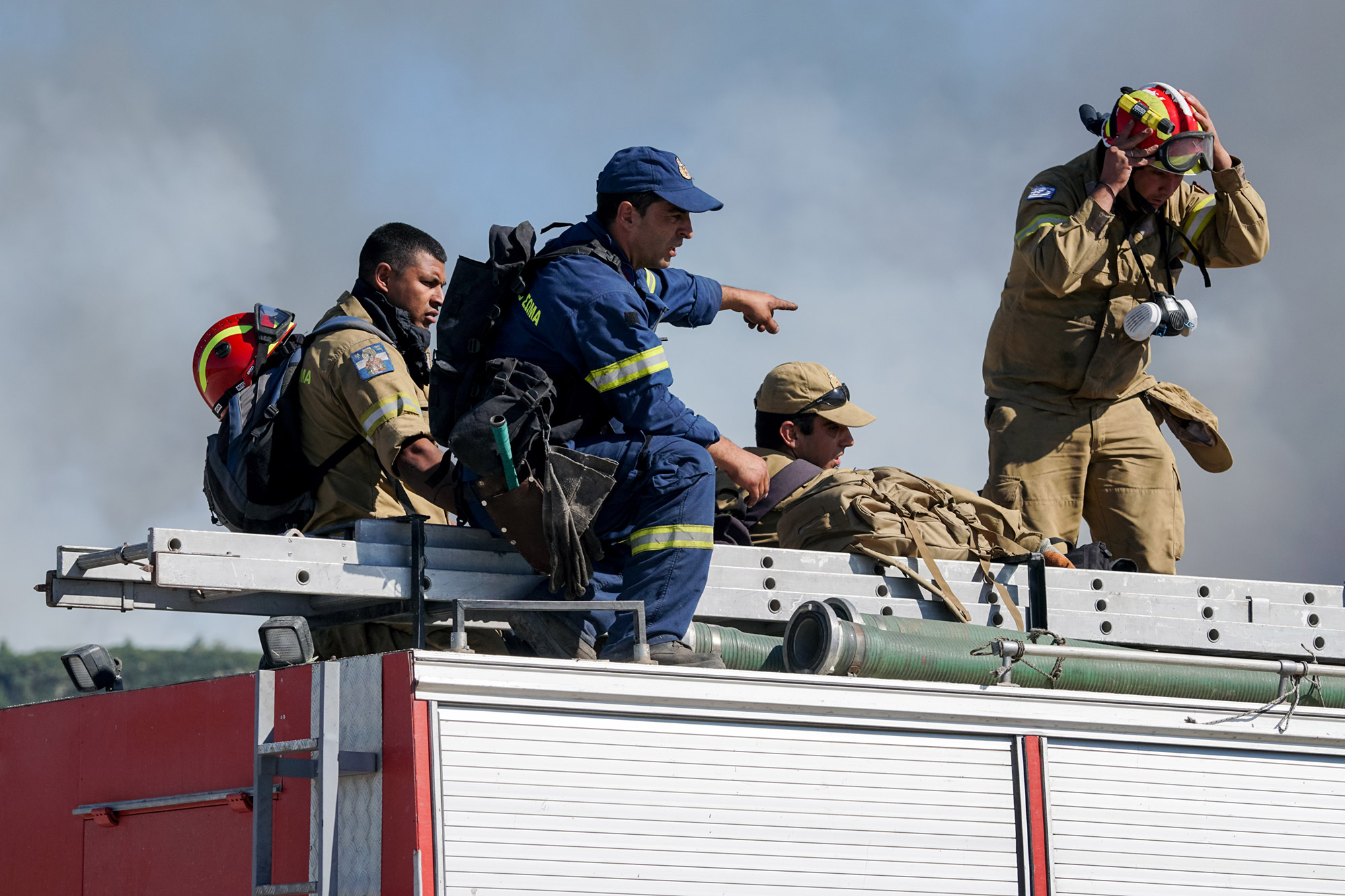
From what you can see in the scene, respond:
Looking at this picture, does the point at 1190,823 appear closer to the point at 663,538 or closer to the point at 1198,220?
the point at 663,538

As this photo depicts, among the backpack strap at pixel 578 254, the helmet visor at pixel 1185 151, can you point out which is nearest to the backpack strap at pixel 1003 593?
the backpack strap at pixel 578 254

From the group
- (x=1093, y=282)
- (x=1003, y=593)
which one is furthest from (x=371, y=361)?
(x=1093, y=282)

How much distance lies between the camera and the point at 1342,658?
561cm

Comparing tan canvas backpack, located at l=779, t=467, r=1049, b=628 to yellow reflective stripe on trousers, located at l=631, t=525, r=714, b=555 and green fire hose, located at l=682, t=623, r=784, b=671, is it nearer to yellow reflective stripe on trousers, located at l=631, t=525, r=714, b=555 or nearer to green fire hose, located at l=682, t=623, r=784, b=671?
green fire hose, located at l=682, t=623, r=784, b=671

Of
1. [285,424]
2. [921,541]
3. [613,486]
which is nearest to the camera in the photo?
[613,486]

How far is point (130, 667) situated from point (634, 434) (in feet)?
453

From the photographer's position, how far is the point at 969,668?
14.1 ft

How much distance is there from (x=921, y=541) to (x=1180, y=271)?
2.49 meters

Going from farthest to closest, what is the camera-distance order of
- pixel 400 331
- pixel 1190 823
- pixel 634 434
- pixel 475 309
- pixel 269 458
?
pixel 400 331 < pixel 269 458 < pixel 475 309 < pixel 634 434 < pixel 1190 823

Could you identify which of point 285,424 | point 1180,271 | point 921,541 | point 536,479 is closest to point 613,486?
point 536,479

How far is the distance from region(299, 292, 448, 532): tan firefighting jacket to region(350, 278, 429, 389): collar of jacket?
0.29 feet

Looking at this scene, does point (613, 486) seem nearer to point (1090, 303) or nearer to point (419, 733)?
point (419, 733)

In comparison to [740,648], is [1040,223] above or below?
above

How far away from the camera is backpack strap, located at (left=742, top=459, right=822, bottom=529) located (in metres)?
5.71
